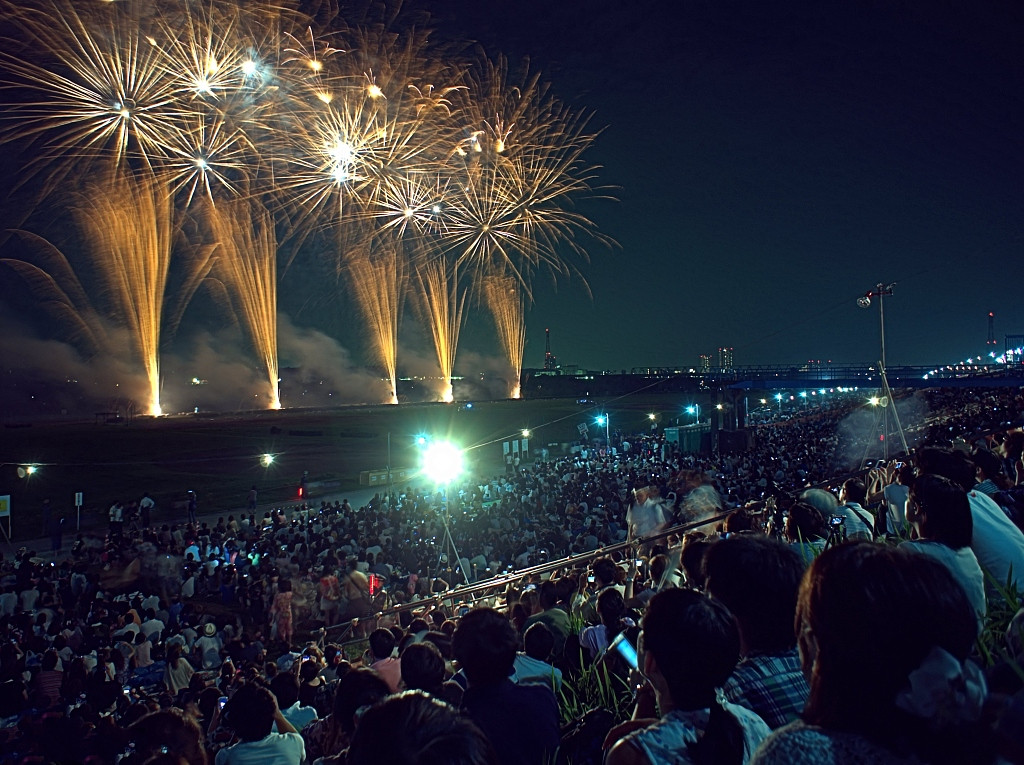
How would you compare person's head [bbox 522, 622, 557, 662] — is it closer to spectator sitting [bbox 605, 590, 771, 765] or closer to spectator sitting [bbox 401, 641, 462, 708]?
spectator sitting [bbox 401, 641, 462, 708]

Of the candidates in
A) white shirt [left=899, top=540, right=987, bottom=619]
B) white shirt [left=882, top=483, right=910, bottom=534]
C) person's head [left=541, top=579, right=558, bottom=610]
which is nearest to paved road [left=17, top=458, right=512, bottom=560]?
person's head [left=541, top=579, right=558, bottom=610]

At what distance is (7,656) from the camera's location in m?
8.26

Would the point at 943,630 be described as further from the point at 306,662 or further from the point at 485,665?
the point at 306,662

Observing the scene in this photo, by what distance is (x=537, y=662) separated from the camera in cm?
376

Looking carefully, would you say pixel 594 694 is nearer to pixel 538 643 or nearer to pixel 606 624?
pixel 538 643

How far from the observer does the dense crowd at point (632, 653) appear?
1.37 meters

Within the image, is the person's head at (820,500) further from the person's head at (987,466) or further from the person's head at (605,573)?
the person's head at (605,573)

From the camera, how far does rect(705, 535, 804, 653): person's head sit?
2311 millimetres

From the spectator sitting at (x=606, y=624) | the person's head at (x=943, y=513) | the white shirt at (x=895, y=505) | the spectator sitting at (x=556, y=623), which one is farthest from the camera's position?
the white shirt at (x=895, y=505)

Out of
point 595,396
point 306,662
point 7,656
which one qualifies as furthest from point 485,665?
point 595,396

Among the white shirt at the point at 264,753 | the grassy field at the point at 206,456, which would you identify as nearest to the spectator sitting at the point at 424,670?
the white shirt at the point at 264,753

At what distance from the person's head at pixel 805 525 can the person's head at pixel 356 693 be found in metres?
2.90

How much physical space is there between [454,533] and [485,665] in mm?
12849

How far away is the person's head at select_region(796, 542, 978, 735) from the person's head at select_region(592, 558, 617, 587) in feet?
15.4
